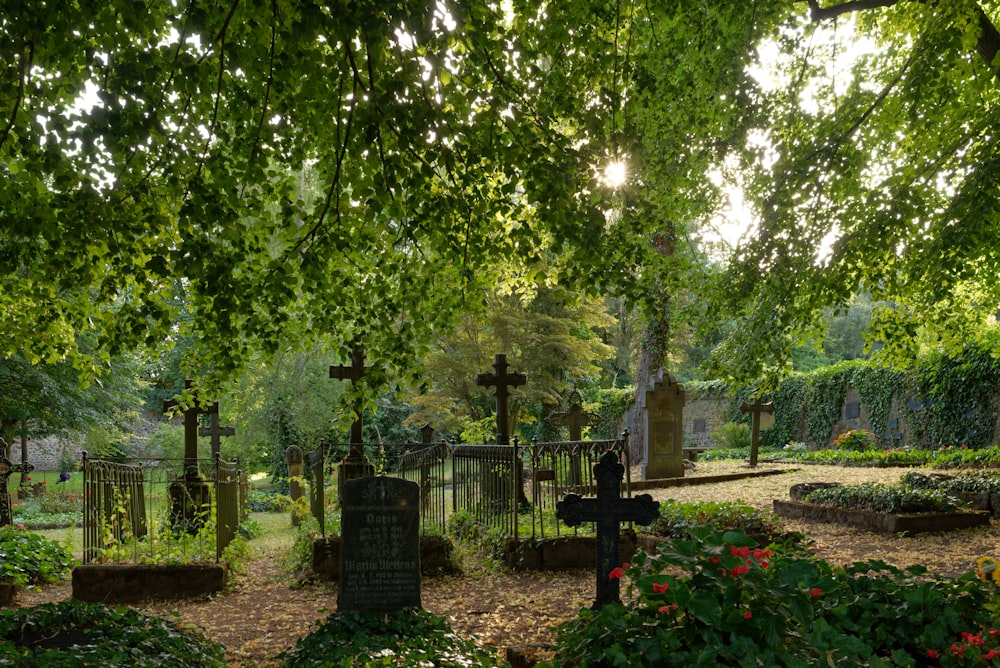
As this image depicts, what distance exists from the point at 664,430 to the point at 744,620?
12.6 m

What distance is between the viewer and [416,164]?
592cm

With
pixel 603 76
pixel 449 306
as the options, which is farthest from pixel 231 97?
pixel 603 76

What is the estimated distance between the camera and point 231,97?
5.11m

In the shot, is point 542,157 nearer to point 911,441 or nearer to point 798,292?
point 798,292

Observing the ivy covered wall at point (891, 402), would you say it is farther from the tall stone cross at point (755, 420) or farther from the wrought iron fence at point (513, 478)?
the wrought iron fence at point (513, 478)

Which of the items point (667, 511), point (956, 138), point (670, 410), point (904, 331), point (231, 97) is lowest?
point (667, 511)

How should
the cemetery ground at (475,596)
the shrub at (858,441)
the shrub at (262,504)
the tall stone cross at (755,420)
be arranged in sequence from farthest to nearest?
the shrub at (262,504) → the shrub at (858,441) → the tall stone cross at (755,420) → the cemetery ground at (475,596)

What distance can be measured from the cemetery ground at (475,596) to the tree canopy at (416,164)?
2313 mm

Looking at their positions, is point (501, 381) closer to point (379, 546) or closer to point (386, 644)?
point (379, 546)

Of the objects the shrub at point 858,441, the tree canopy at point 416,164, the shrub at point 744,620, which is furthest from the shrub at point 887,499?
the shrub at point 858,441

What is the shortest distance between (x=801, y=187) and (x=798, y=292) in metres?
1.11


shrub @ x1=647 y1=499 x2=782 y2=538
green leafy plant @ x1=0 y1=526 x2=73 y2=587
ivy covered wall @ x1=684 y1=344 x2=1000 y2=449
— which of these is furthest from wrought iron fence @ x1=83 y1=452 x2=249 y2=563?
ivy covered wall @ x1=684 y1=344 x2=1000 y2=449

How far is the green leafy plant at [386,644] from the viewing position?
16.1ft

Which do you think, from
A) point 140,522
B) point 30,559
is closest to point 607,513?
point 30,559
